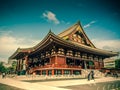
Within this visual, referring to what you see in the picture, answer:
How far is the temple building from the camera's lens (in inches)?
967

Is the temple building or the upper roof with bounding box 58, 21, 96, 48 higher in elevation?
the upper roof with bounding box 58, 21, 96, 48

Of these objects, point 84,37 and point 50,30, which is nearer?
point 50,30

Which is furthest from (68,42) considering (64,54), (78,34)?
(78,34)

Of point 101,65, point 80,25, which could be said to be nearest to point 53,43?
point 80,25

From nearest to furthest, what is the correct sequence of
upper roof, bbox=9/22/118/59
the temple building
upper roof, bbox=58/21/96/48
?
1. upper roof, bbox=9/22/118/59
2. the temple building
3. upper roof, bbox=58/21/96/48

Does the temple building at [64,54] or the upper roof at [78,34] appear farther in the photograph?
the upper roof at [78,34]

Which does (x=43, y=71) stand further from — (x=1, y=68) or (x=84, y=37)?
(x=1, y=68)

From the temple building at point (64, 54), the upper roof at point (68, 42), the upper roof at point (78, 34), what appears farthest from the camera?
the upper roof at point (78, 34)

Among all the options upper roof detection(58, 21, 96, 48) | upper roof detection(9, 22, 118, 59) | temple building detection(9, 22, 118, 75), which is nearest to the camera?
upper roof detection(9, 22, 118, 59)

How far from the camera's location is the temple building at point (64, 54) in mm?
24562

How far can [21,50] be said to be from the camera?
36156mm

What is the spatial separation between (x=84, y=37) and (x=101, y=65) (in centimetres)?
999

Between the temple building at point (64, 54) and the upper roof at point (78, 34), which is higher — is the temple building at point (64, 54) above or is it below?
below

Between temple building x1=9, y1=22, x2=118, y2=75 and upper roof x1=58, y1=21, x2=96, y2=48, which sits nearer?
temple building x1=9, y1=22, x2=118, y2=75
